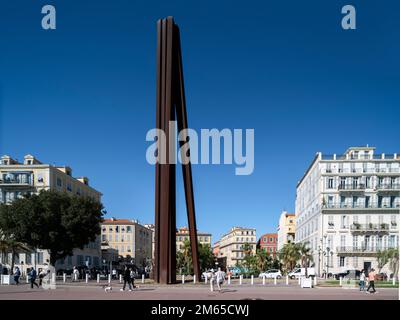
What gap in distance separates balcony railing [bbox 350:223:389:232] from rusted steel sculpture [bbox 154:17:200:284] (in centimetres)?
4063

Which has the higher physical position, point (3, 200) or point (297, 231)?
point (3, 200)

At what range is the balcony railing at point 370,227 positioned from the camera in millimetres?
70562

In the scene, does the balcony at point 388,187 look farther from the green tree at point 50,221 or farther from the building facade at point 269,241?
the building facade at point 269,241

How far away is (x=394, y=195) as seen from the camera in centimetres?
7175

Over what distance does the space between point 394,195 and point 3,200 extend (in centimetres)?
6109

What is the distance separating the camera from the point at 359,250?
70.1 metres

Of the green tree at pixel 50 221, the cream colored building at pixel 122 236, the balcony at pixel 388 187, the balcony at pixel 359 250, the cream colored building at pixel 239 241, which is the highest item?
the balcony at pixel 388 187

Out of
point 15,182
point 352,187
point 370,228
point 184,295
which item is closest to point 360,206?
point 352,187

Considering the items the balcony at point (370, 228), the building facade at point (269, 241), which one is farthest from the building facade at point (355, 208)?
the building facade at point (269, 241)

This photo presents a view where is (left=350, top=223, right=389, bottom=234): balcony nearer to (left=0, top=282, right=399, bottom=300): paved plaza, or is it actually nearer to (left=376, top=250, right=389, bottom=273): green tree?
(left=376, top=250, right=389, bottom=273): green tree

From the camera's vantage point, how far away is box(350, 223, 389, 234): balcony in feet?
231

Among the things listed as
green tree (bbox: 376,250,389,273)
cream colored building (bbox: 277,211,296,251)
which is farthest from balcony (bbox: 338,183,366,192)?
cream colored building (bbox: 277,211,296,251)
